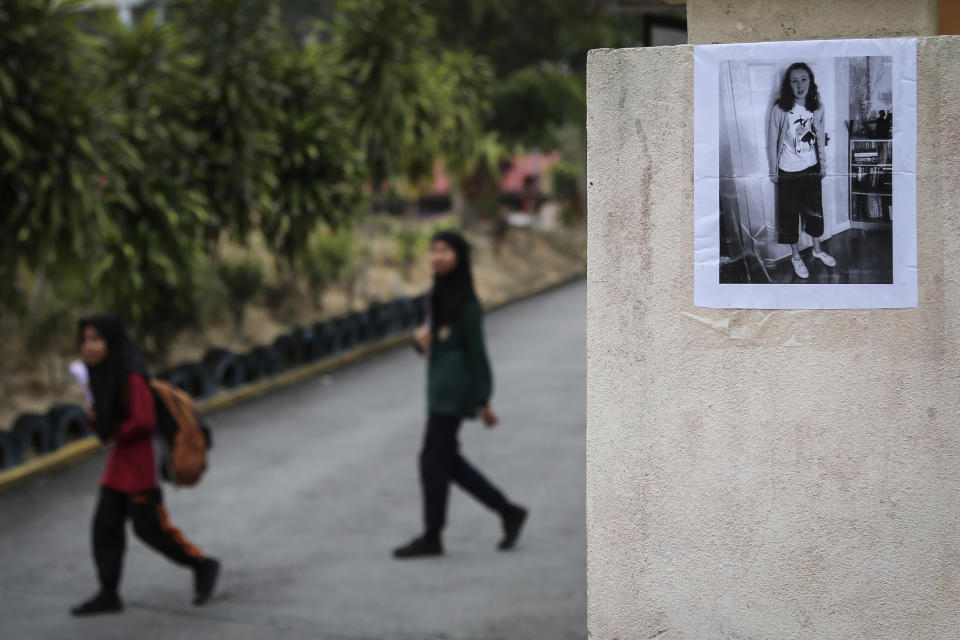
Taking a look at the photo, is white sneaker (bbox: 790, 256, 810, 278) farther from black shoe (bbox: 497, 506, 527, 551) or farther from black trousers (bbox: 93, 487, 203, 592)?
black shoe (bbox: 497, 506, 527, 551)

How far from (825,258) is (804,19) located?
2.13 feet

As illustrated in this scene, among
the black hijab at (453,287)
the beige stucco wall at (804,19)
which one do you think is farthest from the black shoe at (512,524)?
the beige stucco wall at (804,19)

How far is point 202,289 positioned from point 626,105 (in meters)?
11.2

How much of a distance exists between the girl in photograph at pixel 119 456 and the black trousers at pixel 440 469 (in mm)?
1502

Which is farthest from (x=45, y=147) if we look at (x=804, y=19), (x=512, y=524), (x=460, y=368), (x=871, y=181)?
(x=871, y=181)

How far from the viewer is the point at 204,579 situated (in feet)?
21.7

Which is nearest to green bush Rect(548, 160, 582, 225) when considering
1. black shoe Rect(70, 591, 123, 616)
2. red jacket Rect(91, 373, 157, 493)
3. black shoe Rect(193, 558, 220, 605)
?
black shoe Rect(193, 558, 220, 605)

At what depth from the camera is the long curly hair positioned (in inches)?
126

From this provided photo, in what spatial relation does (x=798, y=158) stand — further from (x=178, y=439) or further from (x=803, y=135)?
(x=178, y=439)

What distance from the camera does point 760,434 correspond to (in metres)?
3.20

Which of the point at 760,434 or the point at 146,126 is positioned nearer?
the point at 760,434

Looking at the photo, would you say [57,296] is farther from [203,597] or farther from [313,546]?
[203,597]

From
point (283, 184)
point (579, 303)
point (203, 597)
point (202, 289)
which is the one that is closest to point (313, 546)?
point (203, 597)

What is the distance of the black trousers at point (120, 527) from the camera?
6395 millimetres
